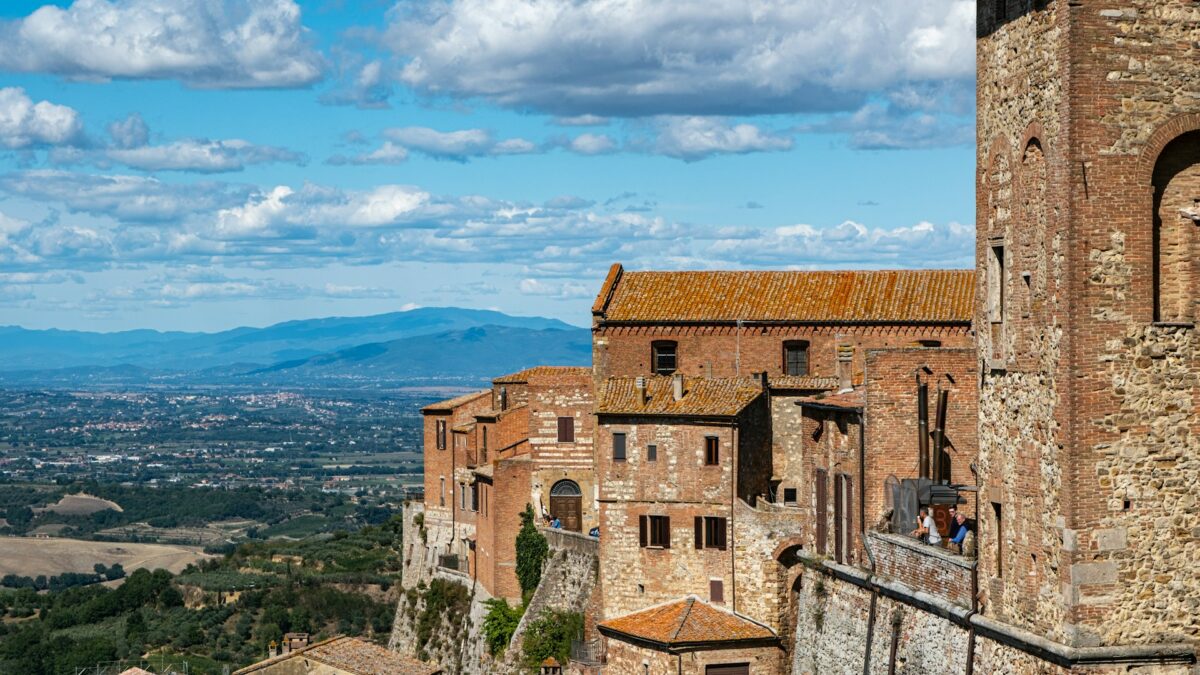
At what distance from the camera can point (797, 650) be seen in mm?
40469

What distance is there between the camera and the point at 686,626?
143ft

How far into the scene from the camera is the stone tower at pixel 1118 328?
25.2 meters

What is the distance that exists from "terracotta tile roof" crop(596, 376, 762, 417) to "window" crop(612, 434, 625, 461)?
0.62 meters

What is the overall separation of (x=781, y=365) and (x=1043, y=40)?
27077 mm

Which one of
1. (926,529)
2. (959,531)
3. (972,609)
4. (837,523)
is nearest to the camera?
(972,609)

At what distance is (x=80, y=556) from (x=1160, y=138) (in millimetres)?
151614

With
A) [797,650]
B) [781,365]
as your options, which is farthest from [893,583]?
[781,365]

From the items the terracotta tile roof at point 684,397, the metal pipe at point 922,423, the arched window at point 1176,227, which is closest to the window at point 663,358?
the terracotta tile roof at point 684,397

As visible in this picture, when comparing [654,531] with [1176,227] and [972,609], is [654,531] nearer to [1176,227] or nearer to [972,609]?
[972,609]

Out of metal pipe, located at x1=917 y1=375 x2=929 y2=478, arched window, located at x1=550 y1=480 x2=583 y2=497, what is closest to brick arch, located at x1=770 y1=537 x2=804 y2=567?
metal pipe, located at x1=917 y1=375 x2=929 y2=478

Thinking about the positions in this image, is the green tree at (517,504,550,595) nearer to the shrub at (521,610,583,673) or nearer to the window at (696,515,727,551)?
the shrub at (521,610,583,673)

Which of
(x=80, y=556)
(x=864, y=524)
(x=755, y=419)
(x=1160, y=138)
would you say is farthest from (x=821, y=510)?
(x=80, y=556)

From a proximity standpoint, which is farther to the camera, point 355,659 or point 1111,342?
point 355,659

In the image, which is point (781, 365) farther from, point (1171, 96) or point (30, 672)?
point (30, 672)
